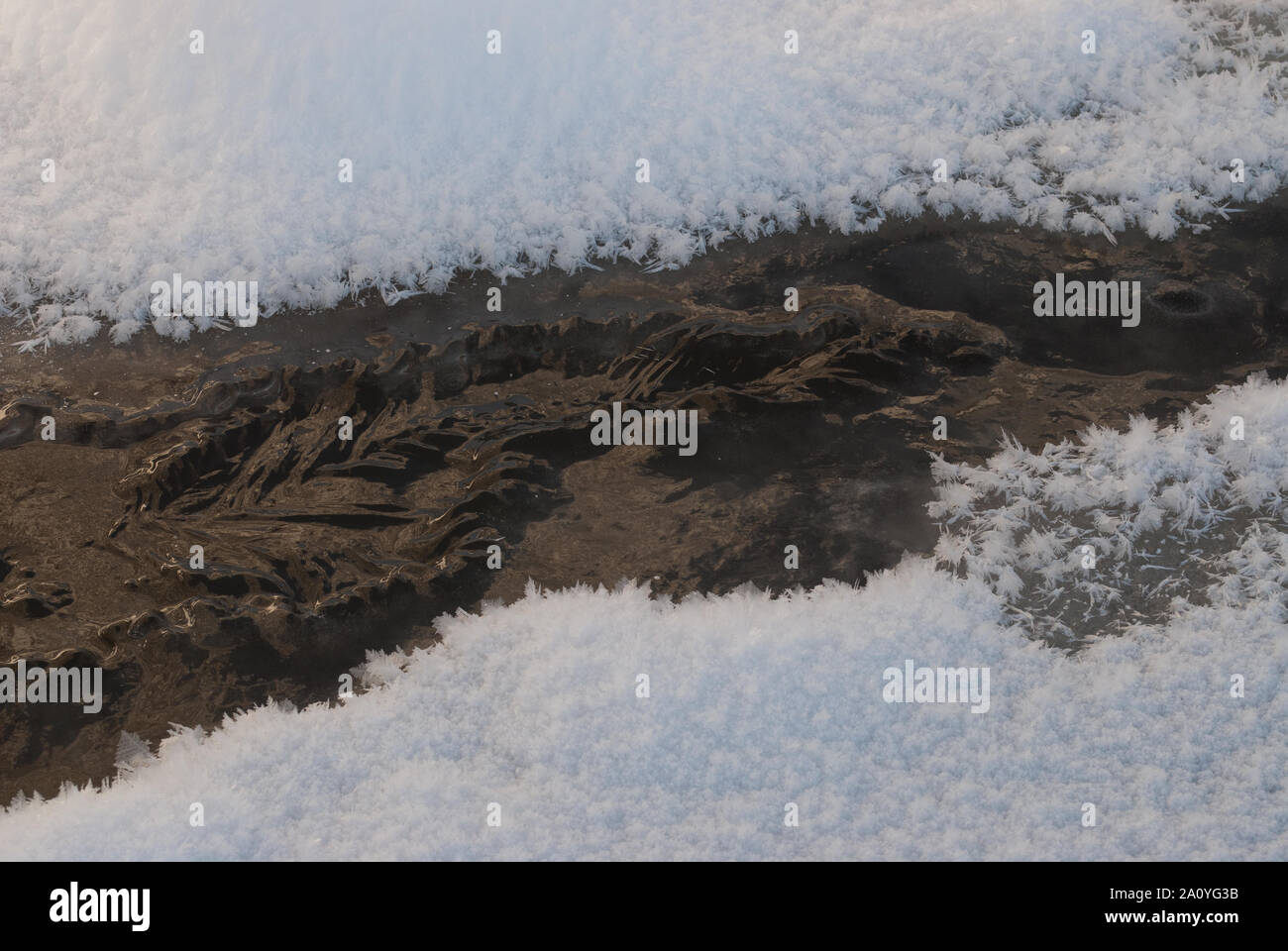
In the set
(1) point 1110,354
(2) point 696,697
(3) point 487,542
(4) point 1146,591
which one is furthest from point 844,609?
(1) point 1110,354

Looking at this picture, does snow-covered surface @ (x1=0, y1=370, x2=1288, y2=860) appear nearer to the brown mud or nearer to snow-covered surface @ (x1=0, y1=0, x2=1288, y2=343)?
the brown mud

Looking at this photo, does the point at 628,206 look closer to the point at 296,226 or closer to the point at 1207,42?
the point at 296,226

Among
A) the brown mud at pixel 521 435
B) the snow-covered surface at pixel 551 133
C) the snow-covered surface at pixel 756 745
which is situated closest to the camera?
the snow-covered surface at pixel 756 745

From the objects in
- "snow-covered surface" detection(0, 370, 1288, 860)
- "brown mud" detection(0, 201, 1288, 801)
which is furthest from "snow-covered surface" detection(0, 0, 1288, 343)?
"snow-covered surface" detection(0, 370, 1288, 860)

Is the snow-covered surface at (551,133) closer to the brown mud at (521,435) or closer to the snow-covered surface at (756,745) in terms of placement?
the brown mud at (521,435)

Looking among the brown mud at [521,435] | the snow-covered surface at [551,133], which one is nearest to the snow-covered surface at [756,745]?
the brown mud at [521,435]

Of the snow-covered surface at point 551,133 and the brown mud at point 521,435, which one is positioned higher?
the snow-covered surface at point 551,133
